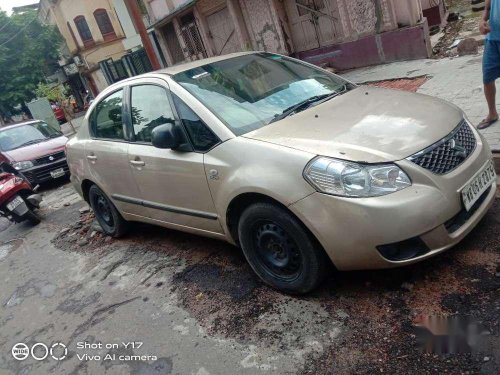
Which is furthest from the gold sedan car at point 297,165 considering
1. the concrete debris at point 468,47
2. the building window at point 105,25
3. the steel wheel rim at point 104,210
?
the building window at point 105,25

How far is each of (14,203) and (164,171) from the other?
452cm

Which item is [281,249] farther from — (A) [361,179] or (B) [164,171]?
(B) [164,171]

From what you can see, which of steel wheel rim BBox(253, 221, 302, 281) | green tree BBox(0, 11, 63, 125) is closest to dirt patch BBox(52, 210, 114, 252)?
steel wheel rim BBox(253, 221, 302, 281)

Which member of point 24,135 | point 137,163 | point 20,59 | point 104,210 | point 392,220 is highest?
point 20,59

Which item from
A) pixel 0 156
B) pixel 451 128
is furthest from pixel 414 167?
pixel 0 156

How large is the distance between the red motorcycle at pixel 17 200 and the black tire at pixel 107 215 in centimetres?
242

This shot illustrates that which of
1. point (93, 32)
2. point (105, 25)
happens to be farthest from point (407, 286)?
point (105, 25)

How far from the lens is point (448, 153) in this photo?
2662mm

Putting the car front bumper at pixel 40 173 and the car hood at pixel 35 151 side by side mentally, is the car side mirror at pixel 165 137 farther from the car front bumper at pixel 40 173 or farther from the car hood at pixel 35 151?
the car hood at pixel 35 151

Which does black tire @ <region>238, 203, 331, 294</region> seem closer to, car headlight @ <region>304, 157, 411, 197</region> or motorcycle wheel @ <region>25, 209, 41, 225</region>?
car headlight @ <region>304, 157, 411, 197</region>

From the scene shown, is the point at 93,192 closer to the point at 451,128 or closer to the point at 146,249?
the point at 146,249

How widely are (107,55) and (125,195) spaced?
104 feet

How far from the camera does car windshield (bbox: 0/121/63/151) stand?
394 inches

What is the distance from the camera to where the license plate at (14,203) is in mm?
6792
